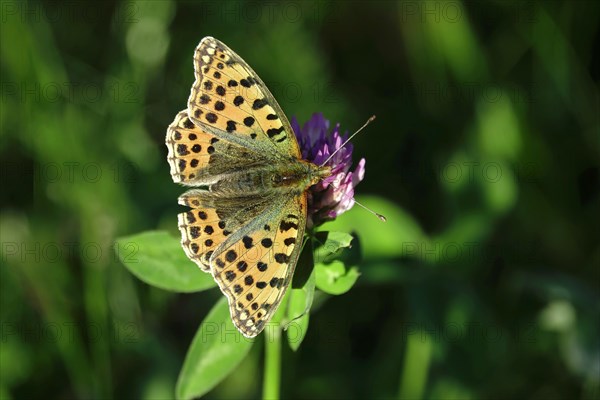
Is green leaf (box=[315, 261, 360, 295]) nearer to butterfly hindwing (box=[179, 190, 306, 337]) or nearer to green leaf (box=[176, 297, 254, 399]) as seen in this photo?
butterfly hindwing (box=[179, 190, 306, 337])

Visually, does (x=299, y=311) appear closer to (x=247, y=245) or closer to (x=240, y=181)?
(x=247, y=245)

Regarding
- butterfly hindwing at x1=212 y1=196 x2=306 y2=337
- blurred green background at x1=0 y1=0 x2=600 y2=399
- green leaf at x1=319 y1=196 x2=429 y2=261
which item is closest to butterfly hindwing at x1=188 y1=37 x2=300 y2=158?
butterfly hindwing at x1=212 y1=196 x2=306 y2=337

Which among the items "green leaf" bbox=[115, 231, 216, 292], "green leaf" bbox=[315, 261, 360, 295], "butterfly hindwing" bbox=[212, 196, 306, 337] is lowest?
"green leaf" bbox=[115, 231, 216, 292]

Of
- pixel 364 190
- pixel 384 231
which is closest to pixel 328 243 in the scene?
pixel 384 231

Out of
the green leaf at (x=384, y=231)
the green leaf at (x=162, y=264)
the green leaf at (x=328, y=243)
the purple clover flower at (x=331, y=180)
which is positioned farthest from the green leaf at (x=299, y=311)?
the green leaf at (x=384, y=231)

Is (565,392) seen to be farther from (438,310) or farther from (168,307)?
(168,307)

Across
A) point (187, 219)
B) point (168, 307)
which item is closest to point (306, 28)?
point (168, 307)
